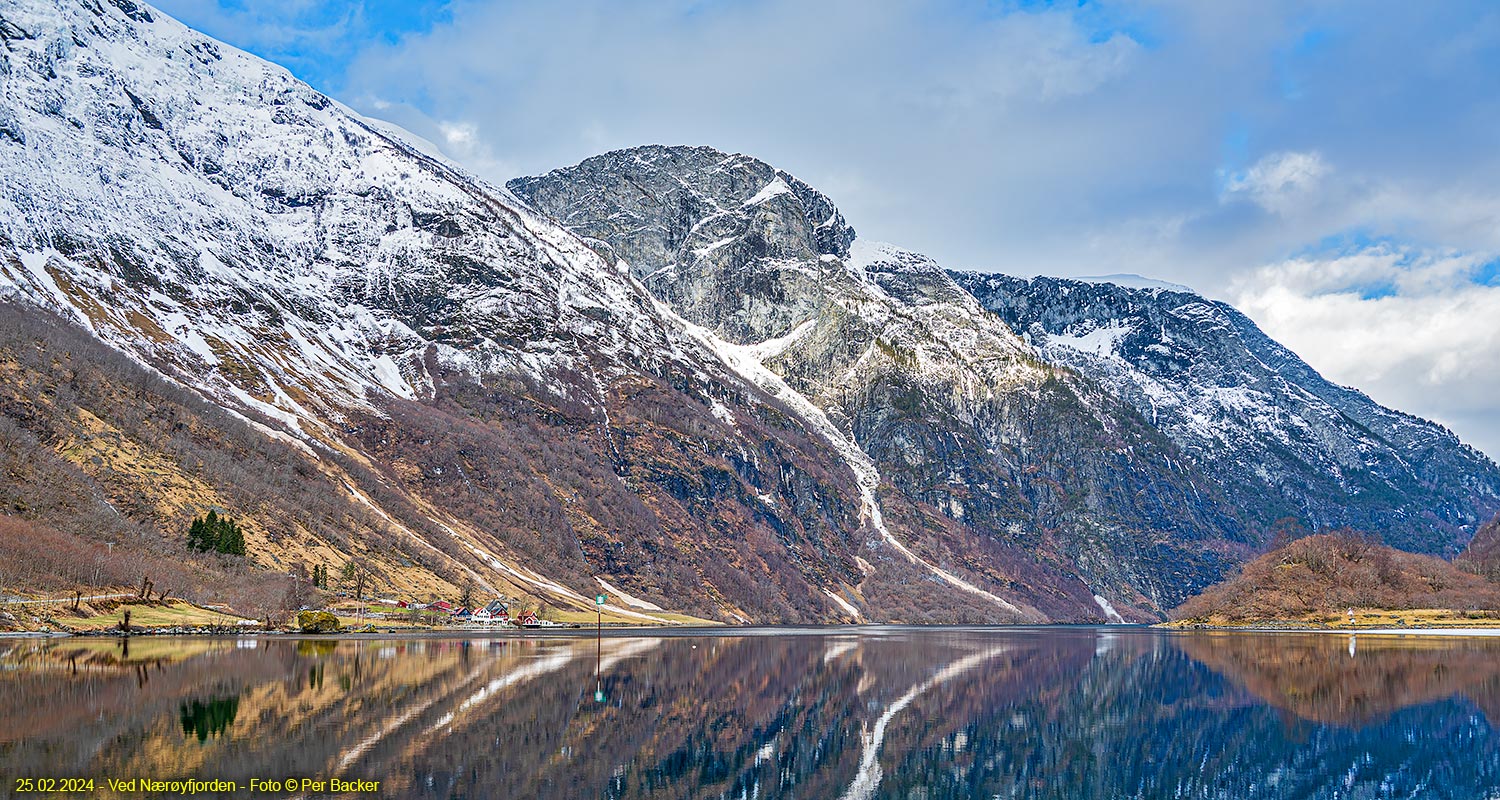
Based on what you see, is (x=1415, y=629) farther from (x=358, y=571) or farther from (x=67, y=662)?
(x=67, y=662)

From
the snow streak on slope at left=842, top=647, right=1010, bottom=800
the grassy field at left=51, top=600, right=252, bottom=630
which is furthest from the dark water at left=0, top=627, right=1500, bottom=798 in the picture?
the grassy field at left=51, top=600, right=252, bottom=630

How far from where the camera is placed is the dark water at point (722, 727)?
37750mm

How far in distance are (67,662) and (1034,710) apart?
5667cm

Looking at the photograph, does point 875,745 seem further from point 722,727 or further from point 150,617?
point 150,617

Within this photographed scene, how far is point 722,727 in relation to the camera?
53500 millimetres

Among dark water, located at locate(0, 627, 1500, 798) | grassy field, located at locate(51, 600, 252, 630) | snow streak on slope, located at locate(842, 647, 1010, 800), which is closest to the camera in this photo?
dark water, located at locate(0, 627, 1500, 798)

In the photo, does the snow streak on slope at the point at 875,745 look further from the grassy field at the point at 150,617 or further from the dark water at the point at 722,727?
the grassy field at the point at 150,617

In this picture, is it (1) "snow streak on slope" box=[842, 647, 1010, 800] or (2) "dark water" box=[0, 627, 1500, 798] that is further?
(1) "snow streak on slope" box=[842, 647, 1010, 800]

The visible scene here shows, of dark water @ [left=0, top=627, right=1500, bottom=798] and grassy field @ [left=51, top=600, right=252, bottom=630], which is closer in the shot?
dark water @ [left=0, top=627, right=1500, bottom=798]

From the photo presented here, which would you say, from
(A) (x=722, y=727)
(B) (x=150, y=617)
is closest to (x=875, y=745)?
(A) (x=722, y=727)

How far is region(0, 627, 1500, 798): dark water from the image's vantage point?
3775cm

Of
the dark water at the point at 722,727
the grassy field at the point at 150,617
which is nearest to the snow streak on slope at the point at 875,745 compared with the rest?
the dark water at the point at 722,727

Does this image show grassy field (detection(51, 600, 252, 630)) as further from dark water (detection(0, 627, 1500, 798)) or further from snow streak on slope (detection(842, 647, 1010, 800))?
snow streak on slope (detection(842, 647, 1010, 800))

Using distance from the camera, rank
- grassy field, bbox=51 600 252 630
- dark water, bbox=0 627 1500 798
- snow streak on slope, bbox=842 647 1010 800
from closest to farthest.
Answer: dark water, bbox=0 627 1500 798
snow streak on slope, bbox=842 647 1010 800
grassy field, bbox=51 600 252 630
